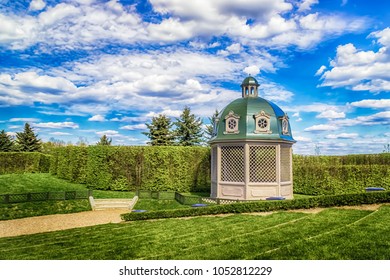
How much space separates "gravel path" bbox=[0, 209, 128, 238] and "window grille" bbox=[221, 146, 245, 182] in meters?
7.66

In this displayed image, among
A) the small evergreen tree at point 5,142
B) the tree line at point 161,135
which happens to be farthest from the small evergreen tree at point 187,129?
the small evergreen tree at point 5,142

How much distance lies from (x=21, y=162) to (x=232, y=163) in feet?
81.7

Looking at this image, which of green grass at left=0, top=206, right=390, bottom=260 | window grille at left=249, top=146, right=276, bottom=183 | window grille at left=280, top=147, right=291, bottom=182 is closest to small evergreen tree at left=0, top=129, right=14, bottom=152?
green grass at left=0, top=206, right=390, bottom=260

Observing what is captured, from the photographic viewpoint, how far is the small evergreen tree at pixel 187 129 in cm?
4309

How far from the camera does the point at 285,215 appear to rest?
12203mm

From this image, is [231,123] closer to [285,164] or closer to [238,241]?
[285,164]

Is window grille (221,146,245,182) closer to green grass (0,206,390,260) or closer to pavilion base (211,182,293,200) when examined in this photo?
pavilion base (211,182,293,200)

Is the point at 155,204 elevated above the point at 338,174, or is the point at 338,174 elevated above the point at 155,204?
the point at 338,174

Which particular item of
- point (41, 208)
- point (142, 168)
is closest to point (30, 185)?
point (41, 208)

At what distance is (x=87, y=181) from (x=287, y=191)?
17142 millimetres

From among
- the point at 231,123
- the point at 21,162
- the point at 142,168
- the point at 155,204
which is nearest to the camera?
the point at 231,123

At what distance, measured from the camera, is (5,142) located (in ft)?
138

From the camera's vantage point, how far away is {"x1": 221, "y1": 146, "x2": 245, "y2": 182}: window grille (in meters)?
19.9
